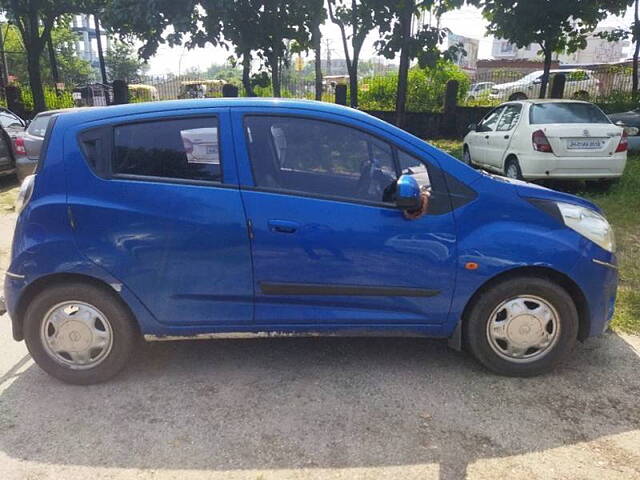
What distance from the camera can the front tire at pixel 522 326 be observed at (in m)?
3.22

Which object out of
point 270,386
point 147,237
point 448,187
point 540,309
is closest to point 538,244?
point 540,309

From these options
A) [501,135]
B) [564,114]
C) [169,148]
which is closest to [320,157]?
[169,148]

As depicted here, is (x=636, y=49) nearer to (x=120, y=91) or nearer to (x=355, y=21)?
(x=355, y=21)

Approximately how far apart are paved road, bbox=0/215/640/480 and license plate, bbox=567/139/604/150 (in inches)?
186

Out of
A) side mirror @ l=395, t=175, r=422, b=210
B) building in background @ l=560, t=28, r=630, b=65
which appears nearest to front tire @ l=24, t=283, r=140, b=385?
side mirror @ l=395, t=175, r=422, b=210

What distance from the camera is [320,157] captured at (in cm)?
324

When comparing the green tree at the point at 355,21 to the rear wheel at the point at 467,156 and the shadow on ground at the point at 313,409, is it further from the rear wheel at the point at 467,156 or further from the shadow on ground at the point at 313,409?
the shadow on ground at the point at 313,409

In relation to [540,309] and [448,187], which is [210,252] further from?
[540,309]

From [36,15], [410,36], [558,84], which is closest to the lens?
[410,36]

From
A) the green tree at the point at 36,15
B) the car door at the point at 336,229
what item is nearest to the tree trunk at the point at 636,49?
the car door at the point at 336,229

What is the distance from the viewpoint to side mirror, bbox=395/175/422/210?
2949mm

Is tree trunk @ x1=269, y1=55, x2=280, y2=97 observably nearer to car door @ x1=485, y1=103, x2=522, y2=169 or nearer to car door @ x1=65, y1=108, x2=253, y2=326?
car door @ x1=485, y1=103, x2=522, y2=169

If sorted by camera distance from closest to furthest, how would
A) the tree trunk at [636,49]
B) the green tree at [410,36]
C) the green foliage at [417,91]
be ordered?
the green tree at [410,36], the tree trunk at [636,49], the green foliage at [417,91]

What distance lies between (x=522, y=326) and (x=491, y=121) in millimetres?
7251
